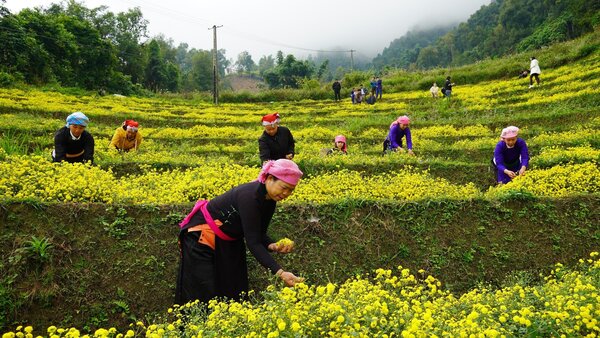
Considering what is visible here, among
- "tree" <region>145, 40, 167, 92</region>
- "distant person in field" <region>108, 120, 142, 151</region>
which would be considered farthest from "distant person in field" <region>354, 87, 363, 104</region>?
"tree" <region>145, 40, 167, 92</region>

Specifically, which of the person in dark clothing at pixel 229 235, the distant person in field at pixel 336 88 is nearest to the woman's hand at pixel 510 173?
the person in dark clothing at pixel 229 235

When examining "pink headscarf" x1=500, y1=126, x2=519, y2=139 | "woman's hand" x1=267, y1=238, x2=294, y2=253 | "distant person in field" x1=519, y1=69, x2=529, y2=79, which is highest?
"distant person in field" x1=519, y1=69, x2=529, y2=79

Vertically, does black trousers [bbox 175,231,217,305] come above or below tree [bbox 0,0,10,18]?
below

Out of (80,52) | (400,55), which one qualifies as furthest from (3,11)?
(400,55)

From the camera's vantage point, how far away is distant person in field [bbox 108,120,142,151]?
1000cm

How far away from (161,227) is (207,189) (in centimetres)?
177

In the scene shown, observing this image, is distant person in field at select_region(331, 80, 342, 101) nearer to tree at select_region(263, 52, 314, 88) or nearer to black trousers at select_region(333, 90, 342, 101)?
black trousers at select_region(333, 90, 342, 101)

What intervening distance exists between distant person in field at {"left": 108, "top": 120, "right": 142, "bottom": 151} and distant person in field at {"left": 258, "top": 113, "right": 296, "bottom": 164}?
3667 millimetres

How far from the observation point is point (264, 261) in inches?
148

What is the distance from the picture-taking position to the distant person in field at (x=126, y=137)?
1000cm

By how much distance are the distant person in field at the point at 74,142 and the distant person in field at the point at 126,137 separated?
2.00 meters

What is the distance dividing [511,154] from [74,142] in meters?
8.41

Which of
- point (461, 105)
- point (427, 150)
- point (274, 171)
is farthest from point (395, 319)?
point (461, 105)

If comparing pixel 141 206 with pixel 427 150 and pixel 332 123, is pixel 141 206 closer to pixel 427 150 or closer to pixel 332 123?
pixel 427 150
